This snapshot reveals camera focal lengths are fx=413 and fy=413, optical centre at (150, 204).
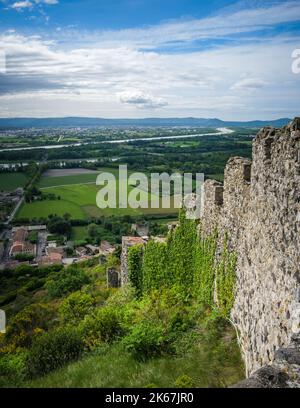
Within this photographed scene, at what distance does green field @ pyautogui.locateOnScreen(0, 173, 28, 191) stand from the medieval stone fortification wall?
8460 centimetres

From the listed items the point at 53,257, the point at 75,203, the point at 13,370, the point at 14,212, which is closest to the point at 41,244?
the point at 53,257

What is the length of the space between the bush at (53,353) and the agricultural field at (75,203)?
52.6 metres

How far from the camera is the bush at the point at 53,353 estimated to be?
11.0m

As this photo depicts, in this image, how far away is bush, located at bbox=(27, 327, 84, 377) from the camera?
1099 centimetres

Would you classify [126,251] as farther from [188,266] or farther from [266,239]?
[266,239]

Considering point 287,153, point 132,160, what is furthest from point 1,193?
point 287,153

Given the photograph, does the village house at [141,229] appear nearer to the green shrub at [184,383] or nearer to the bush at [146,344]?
the bush at [146,344]

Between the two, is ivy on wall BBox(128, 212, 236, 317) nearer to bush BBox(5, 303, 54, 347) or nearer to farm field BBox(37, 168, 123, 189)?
bush BBox(5, 303, 54, 347)

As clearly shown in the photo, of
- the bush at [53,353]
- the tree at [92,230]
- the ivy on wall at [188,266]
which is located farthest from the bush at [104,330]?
the tree at [92,230]

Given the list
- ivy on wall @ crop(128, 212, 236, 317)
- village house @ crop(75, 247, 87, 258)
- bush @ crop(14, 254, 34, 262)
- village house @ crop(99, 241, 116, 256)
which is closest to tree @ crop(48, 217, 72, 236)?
village house @ crop(75, 247, 87, 258)

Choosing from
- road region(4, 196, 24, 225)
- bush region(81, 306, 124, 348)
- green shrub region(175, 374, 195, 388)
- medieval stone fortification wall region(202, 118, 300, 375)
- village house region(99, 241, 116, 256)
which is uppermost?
medieval stone fortification wall region(202, 118, 300, 375)

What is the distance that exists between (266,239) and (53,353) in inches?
288
